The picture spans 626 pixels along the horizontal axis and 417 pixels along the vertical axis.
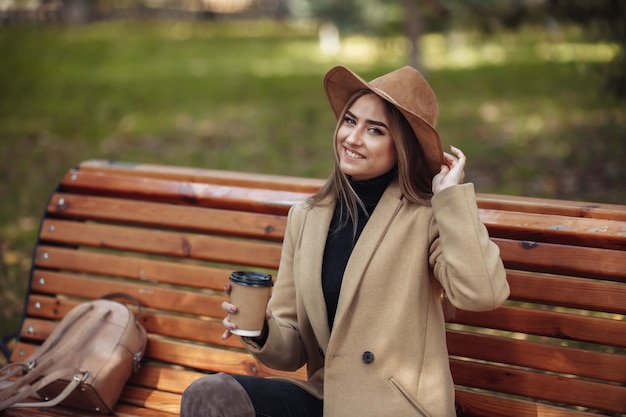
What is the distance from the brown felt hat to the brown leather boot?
1.03m

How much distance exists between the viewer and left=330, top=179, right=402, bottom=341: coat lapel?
290 centimetres

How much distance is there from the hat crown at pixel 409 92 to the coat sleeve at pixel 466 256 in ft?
0.97

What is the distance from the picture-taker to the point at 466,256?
106 inches

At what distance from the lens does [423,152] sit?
297 centimetres

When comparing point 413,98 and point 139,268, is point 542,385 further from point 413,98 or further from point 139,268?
point 139,268

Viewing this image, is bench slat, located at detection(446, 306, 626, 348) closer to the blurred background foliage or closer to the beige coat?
the beige coat

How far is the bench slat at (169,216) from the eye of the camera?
12.4 feet

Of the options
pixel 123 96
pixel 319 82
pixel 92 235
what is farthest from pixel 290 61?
pixel 92 235

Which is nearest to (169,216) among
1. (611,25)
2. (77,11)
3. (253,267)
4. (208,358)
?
(253,267)

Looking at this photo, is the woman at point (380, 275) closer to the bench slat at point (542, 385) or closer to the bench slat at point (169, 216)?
the bench slat at point (542, 385)

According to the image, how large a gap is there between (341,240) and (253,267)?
1.02 meters

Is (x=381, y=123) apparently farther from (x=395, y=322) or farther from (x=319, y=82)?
(x=319, y=82)

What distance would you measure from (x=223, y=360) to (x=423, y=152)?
55.4 inches

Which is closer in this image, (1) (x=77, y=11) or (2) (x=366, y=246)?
(2) (x=366, y=246)
